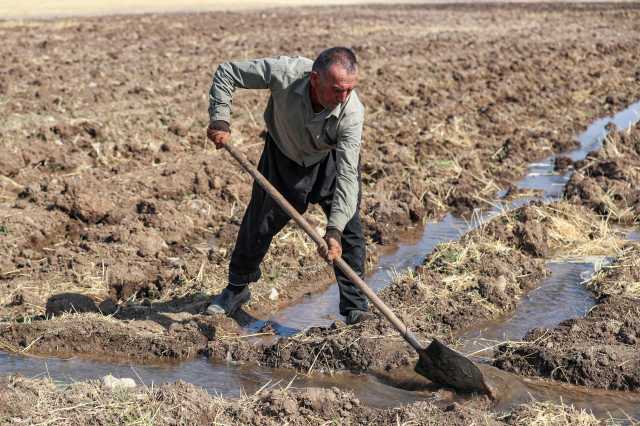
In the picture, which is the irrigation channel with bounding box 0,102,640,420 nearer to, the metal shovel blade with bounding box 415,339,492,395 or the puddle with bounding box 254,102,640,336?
the puddle with bounding box 254,102,640,336

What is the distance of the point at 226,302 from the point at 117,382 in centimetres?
137

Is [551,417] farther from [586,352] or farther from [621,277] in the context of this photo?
[621,277]

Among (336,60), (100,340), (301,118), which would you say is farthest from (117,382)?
(336,60)

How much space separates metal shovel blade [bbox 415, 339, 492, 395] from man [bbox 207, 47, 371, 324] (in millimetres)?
767

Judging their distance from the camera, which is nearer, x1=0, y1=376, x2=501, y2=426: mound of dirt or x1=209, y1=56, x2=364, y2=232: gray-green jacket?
x1=0, y1=376, x2=501, y2=426: mound of dirt

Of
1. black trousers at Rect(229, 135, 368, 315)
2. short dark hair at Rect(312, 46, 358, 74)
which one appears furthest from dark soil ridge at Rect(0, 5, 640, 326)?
short dark hair at Rect(312, 46, 358, 74)

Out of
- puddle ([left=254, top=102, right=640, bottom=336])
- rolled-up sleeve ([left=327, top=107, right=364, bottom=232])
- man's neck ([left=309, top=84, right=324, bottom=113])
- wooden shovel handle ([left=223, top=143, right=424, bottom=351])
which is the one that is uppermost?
man's neck ([left=309, top=84, right=324, bottom=113])

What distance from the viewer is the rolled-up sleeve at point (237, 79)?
5.16 m

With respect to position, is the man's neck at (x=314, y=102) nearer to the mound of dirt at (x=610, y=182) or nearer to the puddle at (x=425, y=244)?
the puddle at (x=425, y=244)

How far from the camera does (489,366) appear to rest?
16.9 ft

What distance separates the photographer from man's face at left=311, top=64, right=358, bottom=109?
4.73m

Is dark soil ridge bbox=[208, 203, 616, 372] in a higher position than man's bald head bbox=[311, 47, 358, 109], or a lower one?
lower

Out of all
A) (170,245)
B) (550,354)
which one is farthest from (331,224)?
(170,245)

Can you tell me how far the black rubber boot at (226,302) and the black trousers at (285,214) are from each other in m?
0.10
